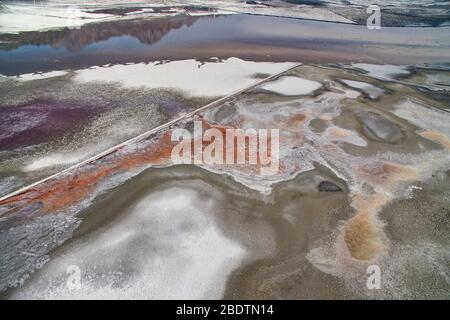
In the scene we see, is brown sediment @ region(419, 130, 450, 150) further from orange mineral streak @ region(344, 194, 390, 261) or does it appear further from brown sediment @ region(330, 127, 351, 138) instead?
orange mineral streak @ region(344, 194, 390, 261)

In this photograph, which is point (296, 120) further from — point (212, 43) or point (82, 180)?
point (212, 43)

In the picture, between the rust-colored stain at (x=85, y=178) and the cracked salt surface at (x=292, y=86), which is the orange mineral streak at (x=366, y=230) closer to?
the rust-colored stain at (x=85, y=178)

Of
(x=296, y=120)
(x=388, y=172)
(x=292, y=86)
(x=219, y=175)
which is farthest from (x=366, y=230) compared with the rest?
(x=292, y=86)

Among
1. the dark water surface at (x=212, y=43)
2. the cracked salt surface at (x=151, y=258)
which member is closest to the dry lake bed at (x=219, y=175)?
the cracked salt surface at (x=151, y=258)

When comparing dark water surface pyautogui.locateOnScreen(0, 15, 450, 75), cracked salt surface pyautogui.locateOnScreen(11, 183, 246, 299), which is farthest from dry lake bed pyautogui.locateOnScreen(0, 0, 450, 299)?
dark water surface pyautogui.locateOnScreen(0, 15, 450, 75)

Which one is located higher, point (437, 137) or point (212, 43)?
point (212, 43)
